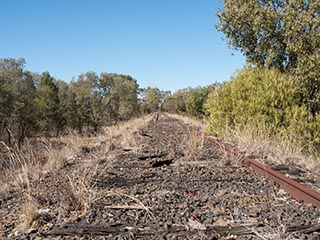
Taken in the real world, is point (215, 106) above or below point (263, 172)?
above

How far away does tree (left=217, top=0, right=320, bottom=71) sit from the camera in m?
13.0

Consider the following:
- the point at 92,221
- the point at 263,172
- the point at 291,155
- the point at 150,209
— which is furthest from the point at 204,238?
the point at 291,155

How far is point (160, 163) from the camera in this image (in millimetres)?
7168

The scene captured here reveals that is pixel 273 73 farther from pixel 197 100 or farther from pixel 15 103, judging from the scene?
pixel 197 100

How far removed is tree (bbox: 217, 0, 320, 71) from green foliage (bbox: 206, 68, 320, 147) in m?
1.85

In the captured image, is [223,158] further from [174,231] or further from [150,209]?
[174,231]

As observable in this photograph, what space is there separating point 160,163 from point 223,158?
1.37m

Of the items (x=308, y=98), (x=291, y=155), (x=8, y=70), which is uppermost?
(x=8, y=70)

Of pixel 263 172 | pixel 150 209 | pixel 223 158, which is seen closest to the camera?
pixel 150 209

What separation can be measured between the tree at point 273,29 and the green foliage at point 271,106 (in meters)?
1.85

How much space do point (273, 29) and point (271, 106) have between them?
4.96 meters

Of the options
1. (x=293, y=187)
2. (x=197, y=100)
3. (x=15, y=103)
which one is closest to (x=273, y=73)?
(x=293, y=187)

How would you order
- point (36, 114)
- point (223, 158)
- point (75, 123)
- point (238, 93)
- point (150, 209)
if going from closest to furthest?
point (150, 209)
point (223, 158)
point (238, 93)
point (36, 114)
point (75, 123)

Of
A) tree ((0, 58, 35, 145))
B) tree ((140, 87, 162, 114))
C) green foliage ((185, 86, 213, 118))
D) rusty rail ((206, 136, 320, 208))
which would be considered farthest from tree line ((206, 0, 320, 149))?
tree ((140, 87, 162, 114))
